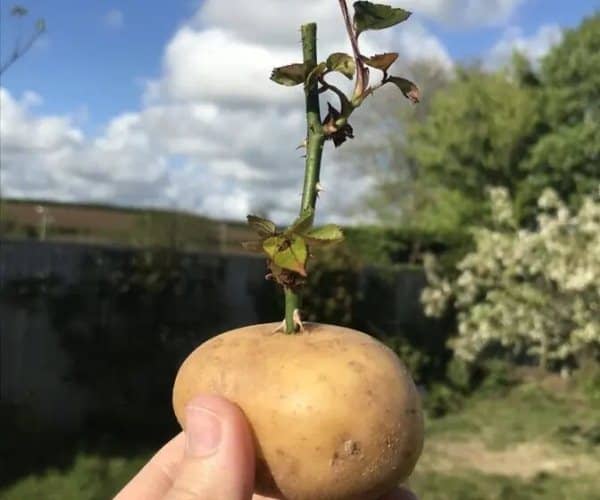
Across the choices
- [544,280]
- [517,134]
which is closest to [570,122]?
[517,134]

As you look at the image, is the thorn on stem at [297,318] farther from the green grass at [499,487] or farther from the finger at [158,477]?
the green grass at [499,487]

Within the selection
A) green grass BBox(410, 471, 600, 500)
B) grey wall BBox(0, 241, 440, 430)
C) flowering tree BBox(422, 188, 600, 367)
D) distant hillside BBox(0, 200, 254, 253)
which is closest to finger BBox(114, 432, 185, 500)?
green grass BBox(410, 471, 600, 500)

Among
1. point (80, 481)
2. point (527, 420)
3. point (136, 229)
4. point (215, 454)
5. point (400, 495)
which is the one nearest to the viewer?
point (215, 454)

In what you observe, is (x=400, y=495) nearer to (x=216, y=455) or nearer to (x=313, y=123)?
(x=216, y=455)

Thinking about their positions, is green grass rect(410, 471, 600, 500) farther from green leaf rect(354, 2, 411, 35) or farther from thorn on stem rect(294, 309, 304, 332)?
green leaf rect(354, 2, 411, 35)

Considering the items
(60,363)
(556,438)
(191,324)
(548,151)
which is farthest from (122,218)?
(548,151)

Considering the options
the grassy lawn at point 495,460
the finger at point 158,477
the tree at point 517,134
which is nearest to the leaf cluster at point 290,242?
the finger at point 158,477
